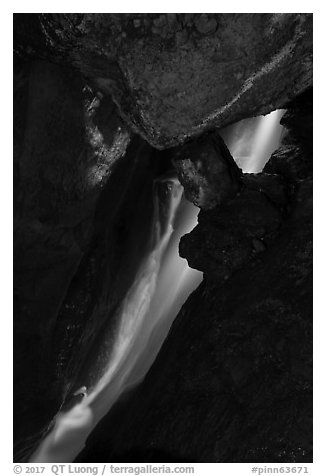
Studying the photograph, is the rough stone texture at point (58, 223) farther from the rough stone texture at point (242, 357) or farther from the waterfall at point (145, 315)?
the rough stone texture at point (242, 357)

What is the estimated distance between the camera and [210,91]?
93.9 inches

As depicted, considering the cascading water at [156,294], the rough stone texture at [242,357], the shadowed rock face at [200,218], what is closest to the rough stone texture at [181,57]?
the shadowed rock face at [200,218]

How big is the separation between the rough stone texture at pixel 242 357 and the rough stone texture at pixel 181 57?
2.29ft

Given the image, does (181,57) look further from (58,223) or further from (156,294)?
(156,294)

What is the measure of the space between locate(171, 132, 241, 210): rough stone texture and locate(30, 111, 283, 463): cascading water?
3.17 feet

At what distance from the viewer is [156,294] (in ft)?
13.3

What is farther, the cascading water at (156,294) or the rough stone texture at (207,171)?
the cascading water at (156,294)

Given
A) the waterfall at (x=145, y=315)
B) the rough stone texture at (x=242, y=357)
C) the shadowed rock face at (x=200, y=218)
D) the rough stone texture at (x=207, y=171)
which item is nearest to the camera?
the shadowed rock face at (x=200, y=218)

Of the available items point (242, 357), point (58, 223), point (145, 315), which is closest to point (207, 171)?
point (58, 223)

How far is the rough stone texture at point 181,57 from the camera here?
220cm

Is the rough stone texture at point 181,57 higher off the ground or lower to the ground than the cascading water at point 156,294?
higher

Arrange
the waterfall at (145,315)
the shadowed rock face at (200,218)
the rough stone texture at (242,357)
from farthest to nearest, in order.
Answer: the waterfall at (145,315) → the rough stone texture at (242,357) → the shadowed rock face at (200,218)

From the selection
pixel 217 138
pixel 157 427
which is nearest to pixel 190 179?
pixel 217 138
